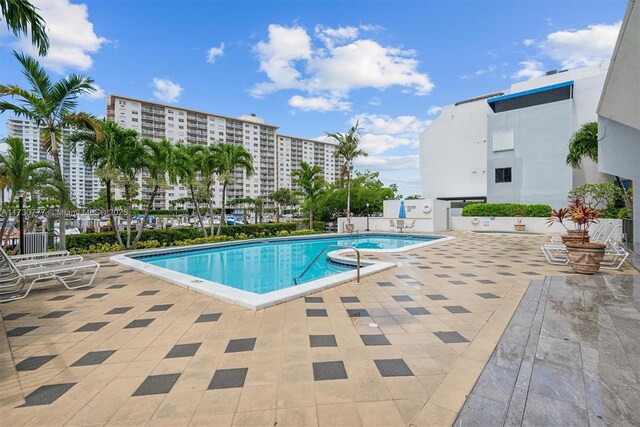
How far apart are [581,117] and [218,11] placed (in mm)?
25174

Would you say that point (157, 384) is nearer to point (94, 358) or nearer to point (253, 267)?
point (94, 358)

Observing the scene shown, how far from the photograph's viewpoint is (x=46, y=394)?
224 centimetres

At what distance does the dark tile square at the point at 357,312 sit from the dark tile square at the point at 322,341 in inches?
31.1

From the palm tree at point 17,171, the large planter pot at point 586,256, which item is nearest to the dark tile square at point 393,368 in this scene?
the large planter pot at point 586,256

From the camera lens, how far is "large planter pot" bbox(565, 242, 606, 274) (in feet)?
19.9

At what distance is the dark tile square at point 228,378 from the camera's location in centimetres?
234

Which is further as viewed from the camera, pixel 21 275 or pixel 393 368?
pixel 21 275

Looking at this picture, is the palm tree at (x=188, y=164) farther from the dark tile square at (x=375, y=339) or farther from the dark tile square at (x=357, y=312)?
the dark tile square at (x=375, y=339)

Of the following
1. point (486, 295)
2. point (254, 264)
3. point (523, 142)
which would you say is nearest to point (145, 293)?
point (254, 264)

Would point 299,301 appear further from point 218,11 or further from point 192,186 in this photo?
point 218,11

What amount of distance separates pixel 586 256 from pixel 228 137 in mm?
84135

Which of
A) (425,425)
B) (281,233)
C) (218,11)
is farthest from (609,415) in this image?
(281,233)

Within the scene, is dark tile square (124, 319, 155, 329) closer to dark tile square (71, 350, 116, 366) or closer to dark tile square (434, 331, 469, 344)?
dark tile square (71, 350, 116, 366)

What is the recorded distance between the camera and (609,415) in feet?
6.26
